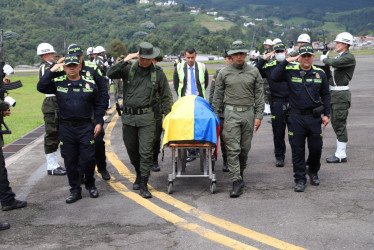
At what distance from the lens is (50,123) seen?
352 inches

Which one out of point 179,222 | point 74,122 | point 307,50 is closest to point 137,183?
point 74,122

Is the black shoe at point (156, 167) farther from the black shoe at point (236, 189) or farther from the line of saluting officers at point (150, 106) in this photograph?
the black shoe at point (236, 189)

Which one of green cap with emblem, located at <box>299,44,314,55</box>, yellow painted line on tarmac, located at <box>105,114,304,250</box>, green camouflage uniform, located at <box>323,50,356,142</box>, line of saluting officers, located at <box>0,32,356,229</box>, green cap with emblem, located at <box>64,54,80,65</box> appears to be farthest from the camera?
green camouflage uniform, located at <box>323,50,356,142</box>

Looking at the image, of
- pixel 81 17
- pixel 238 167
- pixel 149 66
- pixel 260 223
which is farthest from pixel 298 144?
pixel 81 17

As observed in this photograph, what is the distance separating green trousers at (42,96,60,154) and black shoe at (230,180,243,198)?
3.53m

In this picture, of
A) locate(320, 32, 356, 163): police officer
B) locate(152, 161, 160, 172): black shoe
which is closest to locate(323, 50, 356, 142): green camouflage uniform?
locate(320, 32, 356, 163): police officer

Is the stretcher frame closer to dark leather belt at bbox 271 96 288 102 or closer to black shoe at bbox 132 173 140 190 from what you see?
black shoe at bbox 132 173 140 190

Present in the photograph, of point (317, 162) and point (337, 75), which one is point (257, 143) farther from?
point (317, 162)

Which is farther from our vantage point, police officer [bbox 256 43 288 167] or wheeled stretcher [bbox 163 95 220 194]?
police officer [bbox 256 43 288 167]

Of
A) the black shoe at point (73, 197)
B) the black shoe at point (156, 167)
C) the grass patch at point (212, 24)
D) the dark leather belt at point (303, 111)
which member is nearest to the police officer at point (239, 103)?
the dark leather belt at point (303, 111)

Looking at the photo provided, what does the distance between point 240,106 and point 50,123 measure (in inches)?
138

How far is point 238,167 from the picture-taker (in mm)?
7582

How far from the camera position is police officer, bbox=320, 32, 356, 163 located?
29.6 feet

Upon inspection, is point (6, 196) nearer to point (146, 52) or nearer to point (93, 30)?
point (146, 52)
